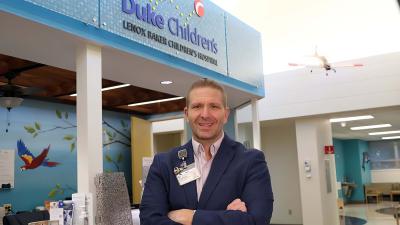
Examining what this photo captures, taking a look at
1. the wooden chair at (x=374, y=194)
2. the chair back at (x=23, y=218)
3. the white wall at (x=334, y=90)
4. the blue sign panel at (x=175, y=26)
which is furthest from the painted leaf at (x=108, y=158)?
the wooden chair at (x=374, y=194)

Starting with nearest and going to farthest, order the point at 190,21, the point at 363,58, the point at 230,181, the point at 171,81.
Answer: the point at 230,181
the point at 190,21
the point at 171,81
the point at 363,58

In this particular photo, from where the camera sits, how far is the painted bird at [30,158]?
614cm

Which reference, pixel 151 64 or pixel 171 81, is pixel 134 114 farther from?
pixel 151 64

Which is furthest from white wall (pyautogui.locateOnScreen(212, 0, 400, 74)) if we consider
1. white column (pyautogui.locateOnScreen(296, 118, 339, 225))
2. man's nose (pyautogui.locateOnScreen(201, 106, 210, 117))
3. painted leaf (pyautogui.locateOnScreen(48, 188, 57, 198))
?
man's nose (pyautogui.locateOnScreen(201, 106, 210, 117))

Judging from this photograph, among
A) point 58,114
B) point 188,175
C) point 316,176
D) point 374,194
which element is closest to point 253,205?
point 188,175

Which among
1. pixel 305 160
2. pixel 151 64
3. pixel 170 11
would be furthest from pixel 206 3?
pixel 305 160

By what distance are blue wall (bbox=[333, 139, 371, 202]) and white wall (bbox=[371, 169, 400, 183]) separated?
80cm

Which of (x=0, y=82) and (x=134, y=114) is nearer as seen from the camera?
(x=0, y=82)

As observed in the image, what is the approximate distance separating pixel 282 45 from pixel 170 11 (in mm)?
8977

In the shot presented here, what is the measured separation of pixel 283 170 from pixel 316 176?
3.12 meters

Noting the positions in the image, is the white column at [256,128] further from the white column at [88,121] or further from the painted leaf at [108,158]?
the white column at [88,121]

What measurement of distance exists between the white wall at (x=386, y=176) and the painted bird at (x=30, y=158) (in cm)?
2076

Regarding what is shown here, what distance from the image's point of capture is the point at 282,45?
1253 cm

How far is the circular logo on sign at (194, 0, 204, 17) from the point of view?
456 centimetres
